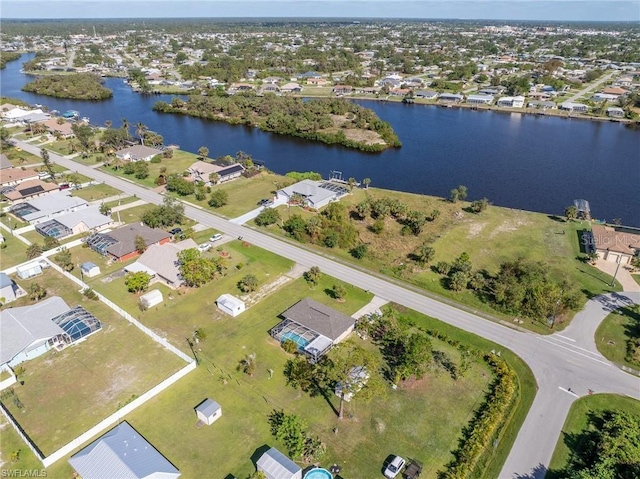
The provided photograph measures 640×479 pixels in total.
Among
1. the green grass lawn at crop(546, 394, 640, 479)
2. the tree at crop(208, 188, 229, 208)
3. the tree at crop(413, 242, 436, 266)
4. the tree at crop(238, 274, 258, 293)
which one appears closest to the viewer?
the green grass lawn at crop(546, 394, 640, 479)

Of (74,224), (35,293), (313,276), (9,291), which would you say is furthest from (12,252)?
(313,276)

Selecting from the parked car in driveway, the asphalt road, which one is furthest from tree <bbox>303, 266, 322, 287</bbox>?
the parked car in driveway

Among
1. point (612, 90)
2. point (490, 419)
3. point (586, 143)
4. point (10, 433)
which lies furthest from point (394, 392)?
point (612, 90)

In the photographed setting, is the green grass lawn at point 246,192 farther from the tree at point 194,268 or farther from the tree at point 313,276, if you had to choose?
the tree at point 313,276

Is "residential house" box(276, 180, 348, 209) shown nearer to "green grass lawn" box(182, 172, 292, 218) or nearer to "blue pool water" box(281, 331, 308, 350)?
"green grass lawn" box(182, 172, 292, 218)

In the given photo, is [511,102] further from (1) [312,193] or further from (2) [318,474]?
(2) [318,474]

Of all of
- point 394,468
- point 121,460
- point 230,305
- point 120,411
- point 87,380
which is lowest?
point 87,380

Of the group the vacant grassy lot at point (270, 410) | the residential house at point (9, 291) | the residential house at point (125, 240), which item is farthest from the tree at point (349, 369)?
the residential house at point (9, 291)
